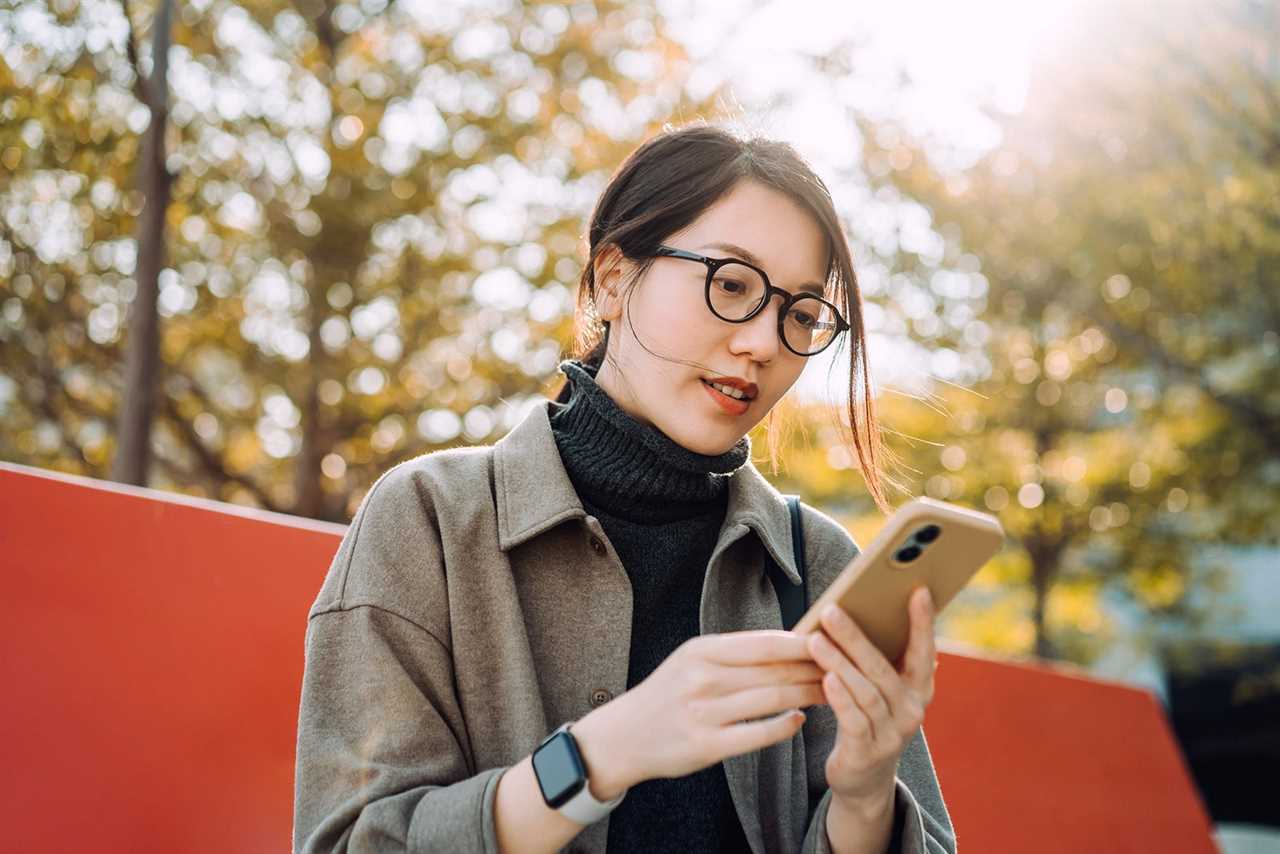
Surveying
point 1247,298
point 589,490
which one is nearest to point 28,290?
point 589,490

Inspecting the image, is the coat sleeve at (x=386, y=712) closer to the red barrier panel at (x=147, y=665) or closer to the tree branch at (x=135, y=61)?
the red barrier panel at (x=147, y=665)

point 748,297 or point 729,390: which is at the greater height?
point 748,297

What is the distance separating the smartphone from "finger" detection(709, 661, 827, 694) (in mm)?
56

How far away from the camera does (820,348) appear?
2.24 m

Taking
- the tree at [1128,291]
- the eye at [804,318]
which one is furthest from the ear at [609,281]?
the tree at [1128,291]

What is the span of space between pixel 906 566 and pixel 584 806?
0.54 meters

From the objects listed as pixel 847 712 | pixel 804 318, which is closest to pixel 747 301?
pixel 804 318

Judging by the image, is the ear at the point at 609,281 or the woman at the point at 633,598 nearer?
the woman at the point at 633,598

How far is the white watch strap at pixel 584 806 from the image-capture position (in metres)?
1.60

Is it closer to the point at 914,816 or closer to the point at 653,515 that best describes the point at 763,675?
the point at 914,816

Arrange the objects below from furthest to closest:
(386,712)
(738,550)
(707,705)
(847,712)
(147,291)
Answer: (147,291), (738,550), (386,712), (847,712), (707,705)

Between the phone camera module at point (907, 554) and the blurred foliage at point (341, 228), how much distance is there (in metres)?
6.19

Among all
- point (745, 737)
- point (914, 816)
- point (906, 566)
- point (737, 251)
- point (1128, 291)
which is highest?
point (1128, 291)

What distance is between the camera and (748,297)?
213 cm
